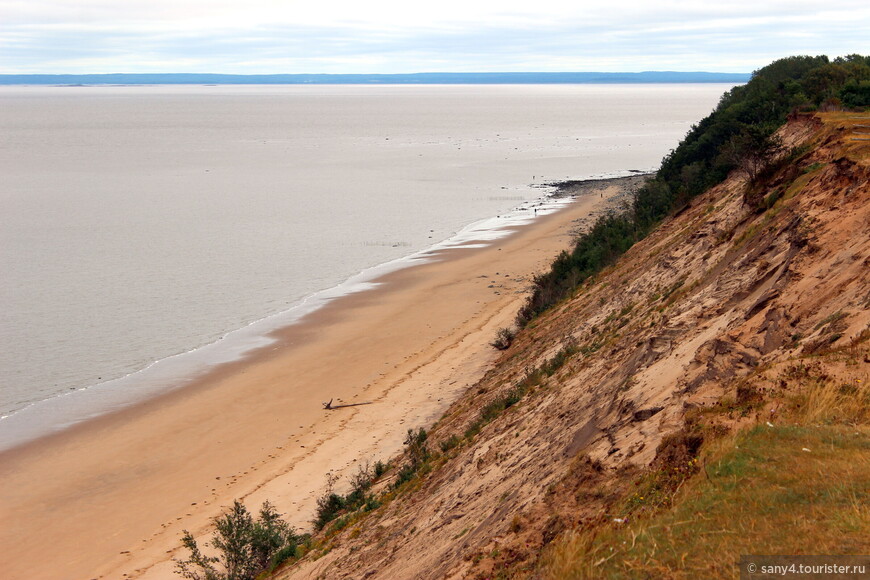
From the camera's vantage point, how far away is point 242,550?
45.0 ft

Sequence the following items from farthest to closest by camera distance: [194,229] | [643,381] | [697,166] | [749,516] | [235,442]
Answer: [194,229], [697,166], [235,442], [643,381], [749,516]

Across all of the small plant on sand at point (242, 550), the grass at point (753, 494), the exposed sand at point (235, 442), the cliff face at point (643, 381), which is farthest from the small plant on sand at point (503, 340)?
the grass at point (753, 494)

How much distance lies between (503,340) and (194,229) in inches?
1339

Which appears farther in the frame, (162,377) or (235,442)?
(162,377)

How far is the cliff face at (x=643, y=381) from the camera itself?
8.40 metres

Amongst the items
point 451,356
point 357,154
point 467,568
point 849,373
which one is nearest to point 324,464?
point 451,356

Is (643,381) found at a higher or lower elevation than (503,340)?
higher

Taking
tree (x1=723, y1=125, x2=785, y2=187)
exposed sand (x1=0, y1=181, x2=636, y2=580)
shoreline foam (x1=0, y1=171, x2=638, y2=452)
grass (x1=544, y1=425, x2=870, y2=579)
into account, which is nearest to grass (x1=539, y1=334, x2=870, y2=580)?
grass (x1=544, y1=425, x2=870, y2=579)

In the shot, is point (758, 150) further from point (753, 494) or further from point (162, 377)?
point (162, 377)

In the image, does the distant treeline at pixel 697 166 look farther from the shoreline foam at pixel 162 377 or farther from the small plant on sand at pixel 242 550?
the small plant on sand at pixel 242 550

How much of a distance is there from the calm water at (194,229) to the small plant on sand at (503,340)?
10133 mm

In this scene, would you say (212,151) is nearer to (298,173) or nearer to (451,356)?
(298,173)

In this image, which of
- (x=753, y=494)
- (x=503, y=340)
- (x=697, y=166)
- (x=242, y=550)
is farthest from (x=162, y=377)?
(x=753, y=494)

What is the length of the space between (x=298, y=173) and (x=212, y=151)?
3160 centimetres
